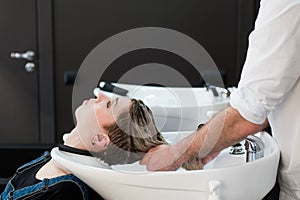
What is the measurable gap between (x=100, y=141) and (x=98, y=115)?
7 centimetres

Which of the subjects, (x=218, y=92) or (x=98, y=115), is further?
(x=218, y=92)

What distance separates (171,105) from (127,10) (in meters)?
0.87

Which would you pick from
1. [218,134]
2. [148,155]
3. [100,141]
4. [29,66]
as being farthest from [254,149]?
[29,66]

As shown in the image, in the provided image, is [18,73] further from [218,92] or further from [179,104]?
[218,92]

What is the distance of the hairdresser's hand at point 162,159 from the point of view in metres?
0.98

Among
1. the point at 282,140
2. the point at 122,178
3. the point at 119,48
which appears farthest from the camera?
the point at 119,48

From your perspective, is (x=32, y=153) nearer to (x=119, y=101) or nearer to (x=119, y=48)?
(x=119, y=101)

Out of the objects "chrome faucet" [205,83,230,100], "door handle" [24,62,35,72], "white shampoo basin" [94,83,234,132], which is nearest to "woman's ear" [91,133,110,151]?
"white shampoo basin" [94,83,234,132]

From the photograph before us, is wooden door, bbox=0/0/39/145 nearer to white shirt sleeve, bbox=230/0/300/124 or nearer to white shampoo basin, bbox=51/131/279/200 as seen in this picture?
white shampoo basin, bbox=51/131/279/200

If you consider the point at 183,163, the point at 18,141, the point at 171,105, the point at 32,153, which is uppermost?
the point at 183,163

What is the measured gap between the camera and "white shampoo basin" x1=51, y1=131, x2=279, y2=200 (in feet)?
2.81

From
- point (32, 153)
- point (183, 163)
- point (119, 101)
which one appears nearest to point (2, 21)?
point (32, 153)

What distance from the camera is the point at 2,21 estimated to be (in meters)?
2.38

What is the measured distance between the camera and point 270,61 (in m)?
0.84
